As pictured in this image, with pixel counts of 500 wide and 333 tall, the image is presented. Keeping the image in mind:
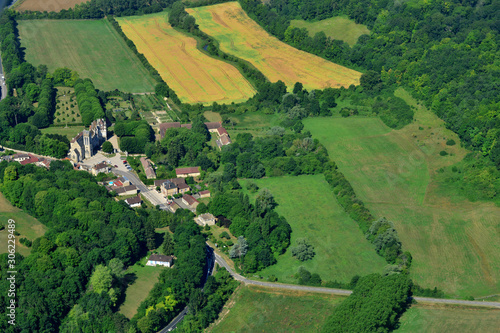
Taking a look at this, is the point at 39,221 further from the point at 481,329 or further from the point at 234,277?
the point at 481,329

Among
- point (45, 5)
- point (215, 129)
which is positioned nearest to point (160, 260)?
point (215, 129)

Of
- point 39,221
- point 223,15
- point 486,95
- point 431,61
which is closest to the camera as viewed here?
point 39,221

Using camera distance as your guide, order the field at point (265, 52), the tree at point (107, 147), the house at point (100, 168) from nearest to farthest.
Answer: the house at point (100, 168) < the tree at point (107, 147) < the field at point (265, 52)

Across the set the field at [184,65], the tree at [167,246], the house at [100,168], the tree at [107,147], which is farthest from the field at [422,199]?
the house at [100,168]

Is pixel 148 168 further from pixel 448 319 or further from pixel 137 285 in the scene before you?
pixel 448 319

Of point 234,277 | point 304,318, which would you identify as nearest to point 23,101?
point 234,277

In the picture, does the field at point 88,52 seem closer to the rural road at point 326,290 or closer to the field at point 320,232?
the field at point 320,232
